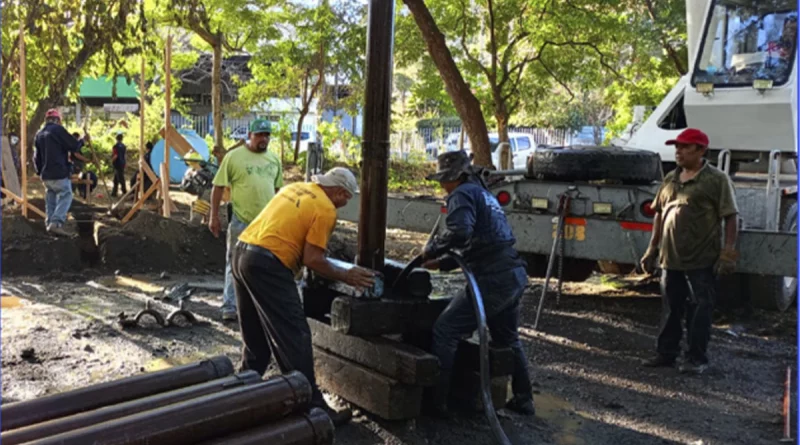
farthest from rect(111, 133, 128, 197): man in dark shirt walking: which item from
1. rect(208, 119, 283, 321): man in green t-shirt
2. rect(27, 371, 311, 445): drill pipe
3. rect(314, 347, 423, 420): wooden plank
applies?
rect(27, 371, 311, 445): drill pipe

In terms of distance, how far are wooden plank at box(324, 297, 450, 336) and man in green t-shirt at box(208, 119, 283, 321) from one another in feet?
7.17

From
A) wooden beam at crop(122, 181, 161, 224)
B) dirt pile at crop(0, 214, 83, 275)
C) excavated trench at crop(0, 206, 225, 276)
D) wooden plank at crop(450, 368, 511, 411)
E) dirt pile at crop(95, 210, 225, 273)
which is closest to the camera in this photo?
wooden plank at crop(450, 368, 511, 411)

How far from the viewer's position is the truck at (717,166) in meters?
6.95

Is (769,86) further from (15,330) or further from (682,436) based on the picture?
(15,330)

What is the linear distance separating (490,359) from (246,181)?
2946 millimetres

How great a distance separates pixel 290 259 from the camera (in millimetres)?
4418

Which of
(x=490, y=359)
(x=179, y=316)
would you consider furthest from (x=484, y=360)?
(x=179, y=316)

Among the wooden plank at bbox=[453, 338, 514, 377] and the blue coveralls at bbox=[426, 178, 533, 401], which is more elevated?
the blue coveralls at bbox=[426, 178, 533, 401]

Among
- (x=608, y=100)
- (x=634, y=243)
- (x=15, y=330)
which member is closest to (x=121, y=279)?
(x=15, y=330)

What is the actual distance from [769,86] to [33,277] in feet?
27.6

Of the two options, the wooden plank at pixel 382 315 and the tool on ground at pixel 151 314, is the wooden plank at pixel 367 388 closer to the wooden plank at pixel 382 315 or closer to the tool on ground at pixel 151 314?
the wooden plank at pixel 382 315

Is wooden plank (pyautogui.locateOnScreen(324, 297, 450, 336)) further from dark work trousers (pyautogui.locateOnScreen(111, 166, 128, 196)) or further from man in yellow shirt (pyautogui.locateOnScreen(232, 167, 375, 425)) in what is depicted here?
dark work trousers (pyautogui.locateOnScreen(111, 166, 128, 196))

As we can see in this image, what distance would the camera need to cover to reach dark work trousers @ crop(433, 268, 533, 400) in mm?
4699

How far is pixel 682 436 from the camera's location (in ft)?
15.6
